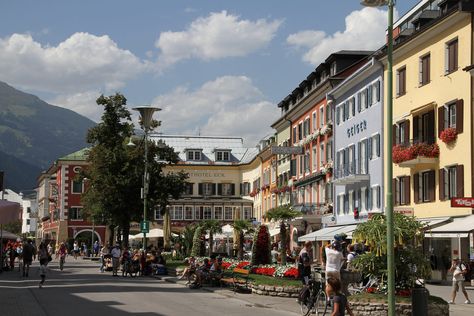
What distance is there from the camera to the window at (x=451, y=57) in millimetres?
39281

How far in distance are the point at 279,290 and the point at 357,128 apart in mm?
28738

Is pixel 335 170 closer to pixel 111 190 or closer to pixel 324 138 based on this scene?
pixel 324 138

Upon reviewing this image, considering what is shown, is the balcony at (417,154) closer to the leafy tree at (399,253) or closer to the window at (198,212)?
the leafy tree at (399,253)

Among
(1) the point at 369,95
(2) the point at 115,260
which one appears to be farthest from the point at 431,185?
(2) the point at 115,260

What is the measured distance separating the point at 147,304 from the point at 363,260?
6208mm

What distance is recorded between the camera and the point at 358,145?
54.9 m

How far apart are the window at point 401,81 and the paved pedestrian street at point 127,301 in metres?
18.6

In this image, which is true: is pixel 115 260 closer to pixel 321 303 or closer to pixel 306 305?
pixel 306 305

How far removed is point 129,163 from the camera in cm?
5962

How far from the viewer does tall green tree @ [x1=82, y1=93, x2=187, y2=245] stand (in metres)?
59.6

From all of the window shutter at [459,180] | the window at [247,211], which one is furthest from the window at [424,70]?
the window at [247,211]

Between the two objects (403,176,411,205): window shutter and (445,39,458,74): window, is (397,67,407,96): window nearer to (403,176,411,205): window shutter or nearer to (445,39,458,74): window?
(403,176,411,205): window shutter

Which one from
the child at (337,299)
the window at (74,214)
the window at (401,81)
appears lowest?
the child at (337,299)

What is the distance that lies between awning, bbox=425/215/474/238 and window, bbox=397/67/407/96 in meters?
Result: 10.0
